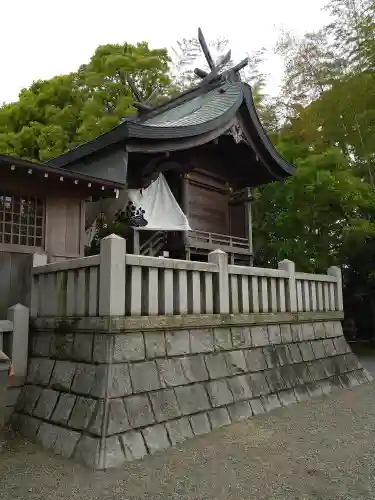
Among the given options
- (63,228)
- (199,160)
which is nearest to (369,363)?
(199,160)

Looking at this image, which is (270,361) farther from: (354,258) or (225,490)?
(354,258)

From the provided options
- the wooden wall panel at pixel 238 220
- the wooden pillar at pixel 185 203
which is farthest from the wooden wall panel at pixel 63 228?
the wooden wall panel at pixel 238 220

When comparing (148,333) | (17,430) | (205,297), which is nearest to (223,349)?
(205,297)

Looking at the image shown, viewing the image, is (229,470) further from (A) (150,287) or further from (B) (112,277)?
(B) (112,277)

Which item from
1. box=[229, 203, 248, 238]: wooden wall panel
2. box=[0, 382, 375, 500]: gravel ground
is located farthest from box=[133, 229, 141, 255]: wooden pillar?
box=[0, 382, 375, 500]: gravel ground

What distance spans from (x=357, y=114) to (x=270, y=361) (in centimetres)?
1050

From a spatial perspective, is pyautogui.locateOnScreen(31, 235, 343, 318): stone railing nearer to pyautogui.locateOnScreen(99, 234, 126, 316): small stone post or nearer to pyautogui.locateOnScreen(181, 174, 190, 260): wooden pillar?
pyautogui.locateOnScreen(99, 234, 126, 316): small stone post

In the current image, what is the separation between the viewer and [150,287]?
5207 millimetres

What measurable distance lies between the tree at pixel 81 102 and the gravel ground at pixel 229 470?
43.2 feet

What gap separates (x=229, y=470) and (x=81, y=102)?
17.0 metres

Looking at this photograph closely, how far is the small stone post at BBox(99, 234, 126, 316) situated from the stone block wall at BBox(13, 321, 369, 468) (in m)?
0.31

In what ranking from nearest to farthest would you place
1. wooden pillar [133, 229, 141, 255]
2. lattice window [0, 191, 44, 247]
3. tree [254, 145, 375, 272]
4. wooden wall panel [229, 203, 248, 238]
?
lattice window [0, 191, 44, 247], wooden pillar [133, 229, 141, 255], tree [254, 145, 375, 272], wooden wall panel [229, 203, 248, 238]

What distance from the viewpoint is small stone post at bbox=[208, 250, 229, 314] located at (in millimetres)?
6129

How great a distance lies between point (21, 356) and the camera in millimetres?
5641
